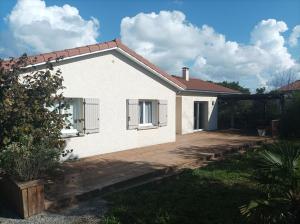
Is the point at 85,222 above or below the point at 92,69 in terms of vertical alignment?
below

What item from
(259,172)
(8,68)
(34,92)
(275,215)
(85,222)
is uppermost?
(8,68)

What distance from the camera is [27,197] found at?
260 inches

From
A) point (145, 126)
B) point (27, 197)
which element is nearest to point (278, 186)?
point (27, 197)

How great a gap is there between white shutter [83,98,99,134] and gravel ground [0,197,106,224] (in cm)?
535

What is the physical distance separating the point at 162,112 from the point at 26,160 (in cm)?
982

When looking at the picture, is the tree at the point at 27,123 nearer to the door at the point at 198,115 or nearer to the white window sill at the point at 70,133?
the white window sill at the point at 70,133

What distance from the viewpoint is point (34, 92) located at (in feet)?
28.7

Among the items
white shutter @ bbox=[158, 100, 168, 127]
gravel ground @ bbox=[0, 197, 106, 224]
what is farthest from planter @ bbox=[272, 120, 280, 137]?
gravel ground @ bbox=[0, 197, 106, 224]

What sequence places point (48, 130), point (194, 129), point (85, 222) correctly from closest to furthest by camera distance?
point (85, 222) → point (48, 130) → point (194, 129)

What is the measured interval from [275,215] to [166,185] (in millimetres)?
4424

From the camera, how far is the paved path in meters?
8.25

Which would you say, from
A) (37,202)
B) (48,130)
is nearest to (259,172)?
(37,202)

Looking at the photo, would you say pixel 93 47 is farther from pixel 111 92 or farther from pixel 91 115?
pixel 91 115

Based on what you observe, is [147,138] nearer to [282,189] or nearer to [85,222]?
[85,222]
